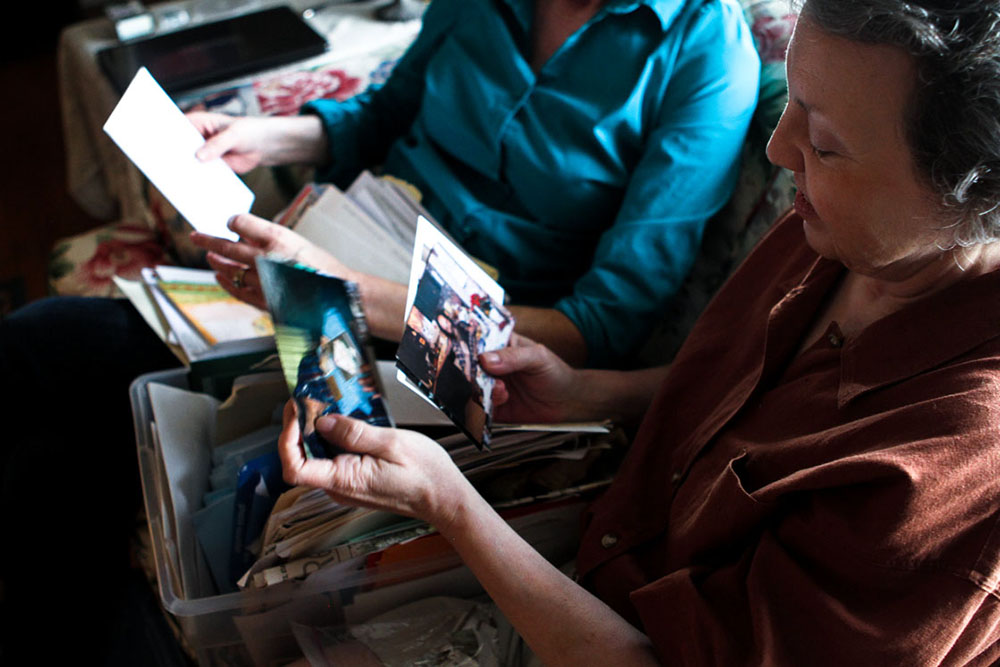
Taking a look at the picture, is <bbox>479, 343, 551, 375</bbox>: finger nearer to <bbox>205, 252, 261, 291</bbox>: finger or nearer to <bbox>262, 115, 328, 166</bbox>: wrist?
<bbox>205, 252, 261, 291</bbox>: finger

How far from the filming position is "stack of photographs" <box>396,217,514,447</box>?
34.0 inches

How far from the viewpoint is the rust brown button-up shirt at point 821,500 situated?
0.62 metres

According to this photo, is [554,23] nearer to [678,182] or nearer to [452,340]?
[678,182]

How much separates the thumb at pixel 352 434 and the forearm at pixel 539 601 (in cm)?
11

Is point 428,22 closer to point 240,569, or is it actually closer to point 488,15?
point 488,15

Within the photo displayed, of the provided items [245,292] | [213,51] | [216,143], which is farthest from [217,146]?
[213,51]

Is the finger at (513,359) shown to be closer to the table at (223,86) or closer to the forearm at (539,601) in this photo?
the forearm at (539,601)

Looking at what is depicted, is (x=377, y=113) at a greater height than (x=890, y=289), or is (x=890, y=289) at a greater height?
(x=890, y=289)

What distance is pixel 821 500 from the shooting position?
2.30 feet

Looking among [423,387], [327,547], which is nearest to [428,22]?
[423,387]

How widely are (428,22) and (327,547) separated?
906mm

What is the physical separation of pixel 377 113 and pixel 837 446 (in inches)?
42.1

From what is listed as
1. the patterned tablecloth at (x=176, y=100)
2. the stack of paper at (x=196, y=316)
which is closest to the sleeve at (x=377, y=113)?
the patterned tablecloth at (x=176, y=100)

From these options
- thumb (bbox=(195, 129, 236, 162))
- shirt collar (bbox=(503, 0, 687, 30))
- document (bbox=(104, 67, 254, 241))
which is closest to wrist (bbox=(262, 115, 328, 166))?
thumb (bbox=(195, 129, 236, 162))
